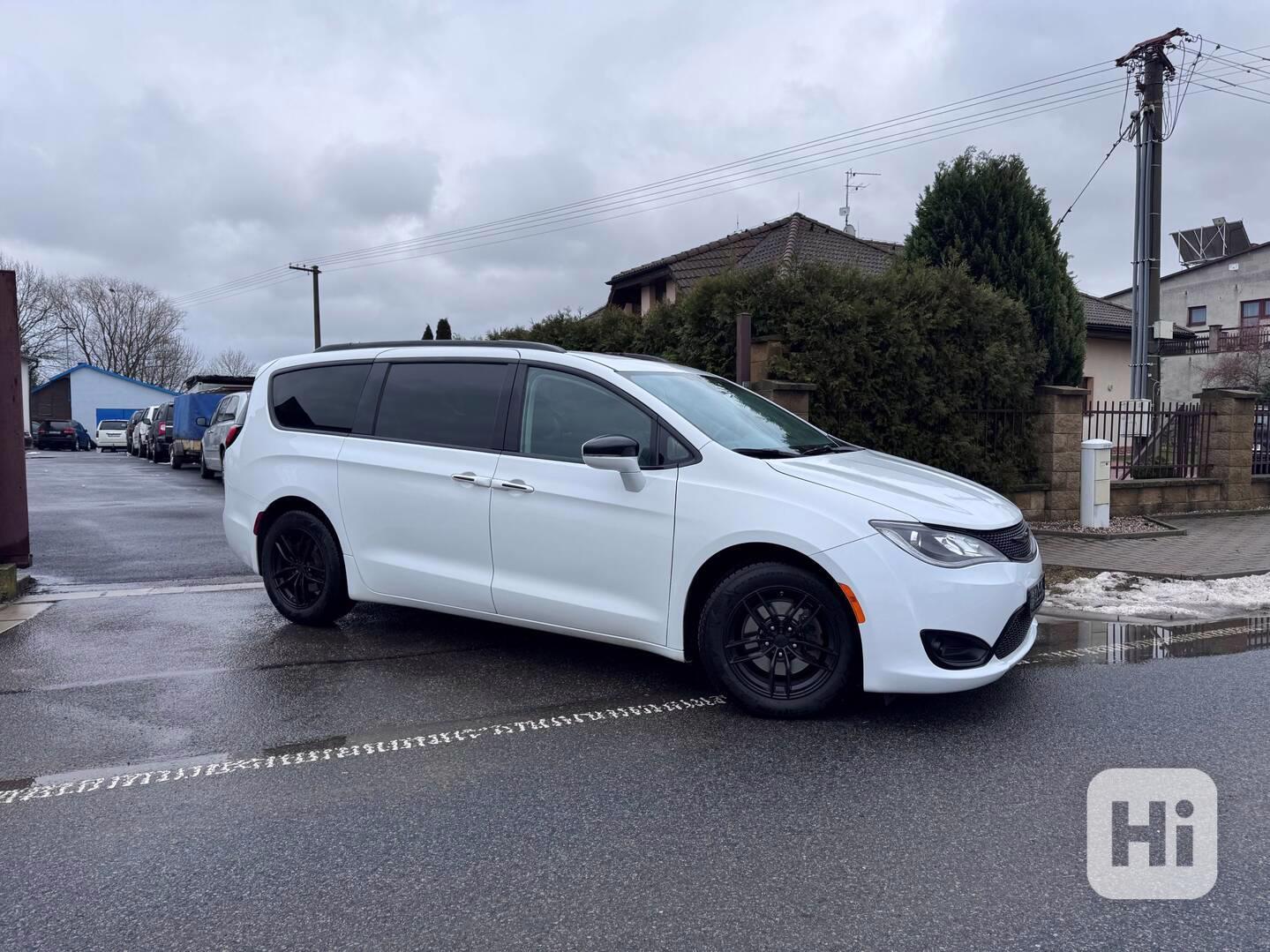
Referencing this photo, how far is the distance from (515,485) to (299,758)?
1769mm

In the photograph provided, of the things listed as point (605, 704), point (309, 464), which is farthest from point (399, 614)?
point (605, 704)

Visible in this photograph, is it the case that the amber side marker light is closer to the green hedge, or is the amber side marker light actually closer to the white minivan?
Answer: the white minivan

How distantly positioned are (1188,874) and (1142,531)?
30.6ft

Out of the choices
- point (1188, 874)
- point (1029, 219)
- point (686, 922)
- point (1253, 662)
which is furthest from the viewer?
point (1029, 219)

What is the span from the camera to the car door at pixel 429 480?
18.1 feet

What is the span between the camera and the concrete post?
8.06 metres

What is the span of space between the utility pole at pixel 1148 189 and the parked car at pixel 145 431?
27.8 metres

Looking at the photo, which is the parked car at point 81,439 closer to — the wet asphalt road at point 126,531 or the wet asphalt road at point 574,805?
the wet asphalt road at point 126,531

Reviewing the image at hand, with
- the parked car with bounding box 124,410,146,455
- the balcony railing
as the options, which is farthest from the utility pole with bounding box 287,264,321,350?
the balcony railing

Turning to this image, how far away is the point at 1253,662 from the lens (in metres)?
5.82

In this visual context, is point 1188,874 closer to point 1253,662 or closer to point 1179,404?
point 1253,662

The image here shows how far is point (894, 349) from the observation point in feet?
36.0

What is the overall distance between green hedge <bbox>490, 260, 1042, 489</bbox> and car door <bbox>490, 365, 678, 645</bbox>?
570 cm

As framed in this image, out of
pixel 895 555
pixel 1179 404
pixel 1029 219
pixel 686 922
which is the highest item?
pixel 1029 219
